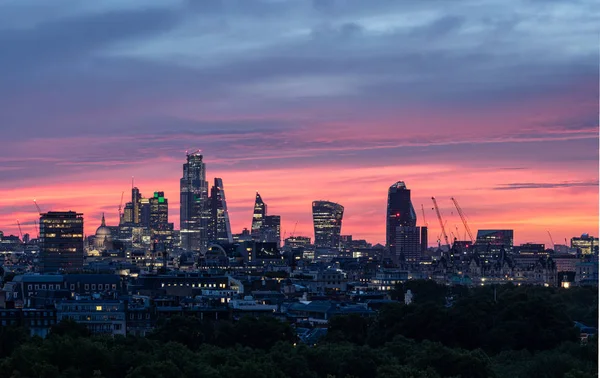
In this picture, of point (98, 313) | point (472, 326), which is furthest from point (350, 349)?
point (98, 313)

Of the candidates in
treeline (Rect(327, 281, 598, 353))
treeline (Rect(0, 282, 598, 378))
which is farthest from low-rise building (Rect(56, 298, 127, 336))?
treeline (Rect(327, 281, 598, 353))

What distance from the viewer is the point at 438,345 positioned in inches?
3888

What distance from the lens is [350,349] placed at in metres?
98.2

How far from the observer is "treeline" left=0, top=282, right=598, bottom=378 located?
86.5 m

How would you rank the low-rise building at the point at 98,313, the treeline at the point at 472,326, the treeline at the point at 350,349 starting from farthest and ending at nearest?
1. the low-rise building at the point at 98,313
2. the treeline at the point at 472,326
3. the treeline at the point at 350,349

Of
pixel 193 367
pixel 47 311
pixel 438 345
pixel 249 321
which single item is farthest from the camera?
pixel 47 311

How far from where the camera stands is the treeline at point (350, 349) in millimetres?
86500

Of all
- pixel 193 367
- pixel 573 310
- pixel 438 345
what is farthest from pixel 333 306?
pixel 193 367

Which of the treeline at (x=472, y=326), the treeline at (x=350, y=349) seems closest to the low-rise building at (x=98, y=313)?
the treeline at (x=350, y=349)

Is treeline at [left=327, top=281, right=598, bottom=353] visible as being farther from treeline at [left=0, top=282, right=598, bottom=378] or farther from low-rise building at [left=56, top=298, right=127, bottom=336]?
low-rise building at [left=56, top=298, right=127, bottom=336]

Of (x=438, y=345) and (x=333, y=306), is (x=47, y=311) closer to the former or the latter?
(x=333, y=306)

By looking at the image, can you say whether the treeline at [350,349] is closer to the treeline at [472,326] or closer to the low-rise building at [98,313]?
the treeline at [472,326]

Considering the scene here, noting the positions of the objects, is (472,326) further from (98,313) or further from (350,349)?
(98,313)

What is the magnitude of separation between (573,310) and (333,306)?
77.9 feet
